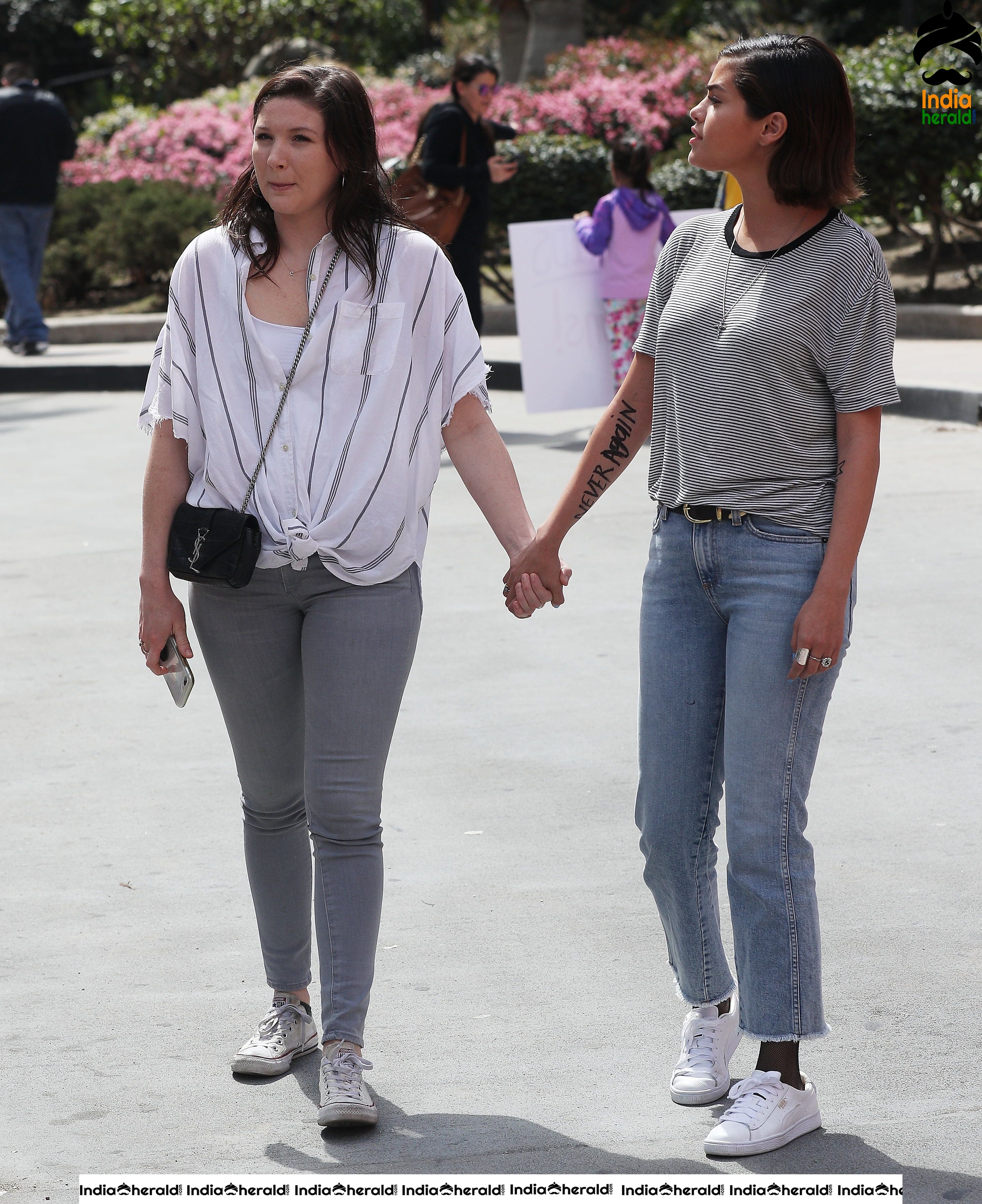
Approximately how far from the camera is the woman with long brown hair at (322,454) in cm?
298

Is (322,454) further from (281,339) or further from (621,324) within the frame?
(621,324)

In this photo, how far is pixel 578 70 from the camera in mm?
18078

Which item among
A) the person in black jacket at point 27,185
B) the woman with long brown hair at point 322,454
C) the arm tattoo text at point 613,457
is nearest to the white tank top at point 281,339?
the woman with long brown hair at point 322,454

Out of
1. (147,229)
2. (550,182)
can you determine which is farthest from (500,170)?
(147,229)

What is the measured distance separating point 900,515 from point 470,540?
2.00 metres

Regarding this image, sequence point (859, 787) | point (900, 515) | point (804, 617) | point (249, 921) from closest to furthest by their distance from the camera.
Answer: point (804, 617), point (249, 921), point (859, 787), point (900, 515)

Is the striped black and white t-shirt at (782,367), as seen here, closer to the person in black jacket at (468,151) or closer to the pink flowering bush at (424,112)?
the person in black jacket at (468,151)

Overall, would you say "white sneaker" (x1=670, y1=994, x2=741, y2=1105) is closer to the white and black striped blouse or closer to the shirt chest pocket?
the white and black striped blouse

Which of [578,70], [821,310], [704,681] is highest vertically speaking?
[578,70]

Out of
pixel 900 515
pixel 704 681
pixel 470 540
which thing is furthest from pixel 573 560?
pixel 704 681

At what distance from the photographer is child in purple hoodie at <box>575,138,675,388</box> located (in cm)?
981

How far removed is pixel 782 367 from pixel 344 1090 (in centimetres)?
147

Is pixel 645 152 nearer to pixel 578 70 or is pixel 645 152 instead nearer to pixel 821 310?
pixel 821 310

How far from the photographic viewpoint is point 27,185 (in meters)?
14.2
